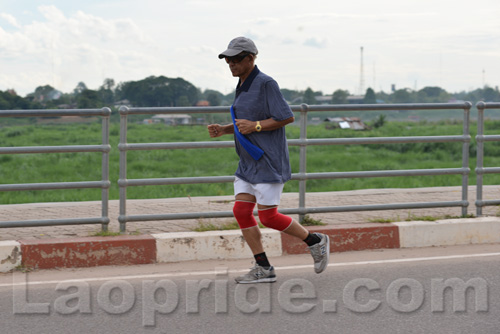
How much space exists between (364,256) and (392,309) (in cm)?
189

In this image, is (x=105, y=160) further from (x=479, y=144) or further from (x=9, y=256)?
(x=479, y=144)

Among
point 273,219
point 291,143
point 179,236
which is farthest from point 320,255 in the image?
point 291,143

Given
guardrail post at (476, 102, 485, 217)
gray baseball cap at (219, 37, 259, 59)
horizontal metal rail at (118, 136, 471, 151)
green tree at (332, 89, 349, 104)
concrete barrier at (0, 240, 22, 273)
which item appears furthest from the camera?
green tree at (332, 89, 349, 104)

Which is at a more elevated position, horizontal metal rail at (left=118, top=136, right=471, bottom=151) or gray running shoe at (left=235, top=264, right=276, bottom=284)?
horizontal metal rail at (left=118, top=136, right=471, bottom=151)

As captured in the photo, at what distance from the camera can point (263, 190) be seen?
5664mm

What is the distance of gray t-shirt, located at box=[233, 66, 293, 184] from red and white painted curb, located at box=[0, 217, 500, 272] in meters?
1.25

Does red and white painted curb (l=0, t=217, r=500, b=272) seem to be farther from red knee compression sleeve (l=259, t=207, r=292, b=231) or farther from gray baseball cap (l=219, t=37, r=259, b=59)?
gray baseball cap (l=219, t=37, r=259, b=59)

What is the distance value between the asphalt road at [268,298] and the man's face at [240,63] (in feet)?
5.29

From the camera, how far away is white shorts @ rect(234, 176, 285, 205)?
18.6ft

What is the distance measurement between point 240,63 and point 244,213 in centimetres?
114

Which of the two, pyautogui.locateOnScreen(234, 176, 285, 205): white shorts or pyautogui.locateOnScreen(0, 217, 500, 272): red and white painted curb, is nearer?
pyautogui.locateOnScreen(234, 176, 285, 205): white shorts

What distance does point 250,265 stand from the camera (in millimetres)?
6551

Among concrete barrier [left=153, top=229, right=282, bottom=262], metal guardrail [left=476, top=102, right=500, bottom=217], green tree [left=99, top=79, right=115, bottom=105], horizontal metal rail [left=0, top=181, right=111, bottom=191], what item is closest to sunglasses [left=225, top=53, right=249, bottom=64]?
concrete barrier [left=153, top=229, right=282, bottom=262]

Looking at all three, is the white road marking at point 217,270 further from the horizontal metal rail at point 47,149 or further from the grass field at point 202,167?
the grass field at point 202,167
